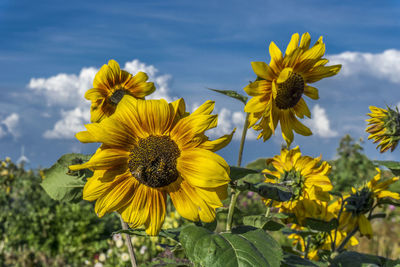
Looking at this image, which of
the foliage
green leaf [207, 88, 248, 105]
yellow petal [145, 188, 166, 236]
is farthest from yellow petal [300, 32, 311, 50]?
the foliage

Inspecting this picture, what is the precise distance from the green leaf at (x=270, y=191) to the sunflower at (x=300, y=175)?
0.34 metres

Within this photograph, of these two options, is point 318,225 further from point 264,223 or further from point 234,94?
point 234,94

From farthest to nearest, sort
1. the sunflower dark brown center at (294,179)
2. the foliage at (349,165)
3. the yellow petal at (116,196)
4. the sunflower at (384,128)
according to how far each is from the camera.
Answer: the foliage at (349,165)
the sunflower at (384,128)
the sunflower dark brown center at (294,179)
the yellow petal at (116,196)

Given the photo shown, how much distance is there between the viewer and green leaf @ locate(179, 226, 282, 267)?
1139mm

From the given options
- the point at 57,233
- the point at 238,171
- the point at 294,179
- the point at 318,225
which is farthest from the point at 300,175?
the point at 57,233

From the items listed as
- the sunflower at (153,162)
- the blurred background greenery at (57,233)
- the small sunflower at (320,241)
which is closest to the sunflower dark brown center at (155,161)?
the sunflower at (153,162)

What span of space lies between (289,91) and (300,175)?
1.26 ft

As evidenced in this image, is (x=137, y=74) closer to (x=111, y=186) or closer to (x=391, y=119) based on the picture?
(x=111, y=186)

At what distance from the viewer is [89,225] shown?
5.44 metres

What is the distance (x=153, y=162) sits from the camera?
1.19 meters

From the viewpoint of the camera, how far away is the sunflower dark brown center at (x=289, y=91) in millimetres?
1506

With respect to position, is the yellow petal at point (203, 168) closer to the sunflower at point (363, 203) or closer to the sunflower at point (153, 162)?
the sunflower at point (153, 162)

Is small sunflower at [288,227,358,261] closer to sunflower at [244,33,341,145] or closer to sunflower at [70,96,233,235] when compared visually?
sunflower at [244,33,341,145]

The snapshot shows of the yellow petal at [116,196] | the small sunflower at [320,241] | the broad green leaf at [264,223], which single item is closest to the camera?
the yellow petal at [116,196]
